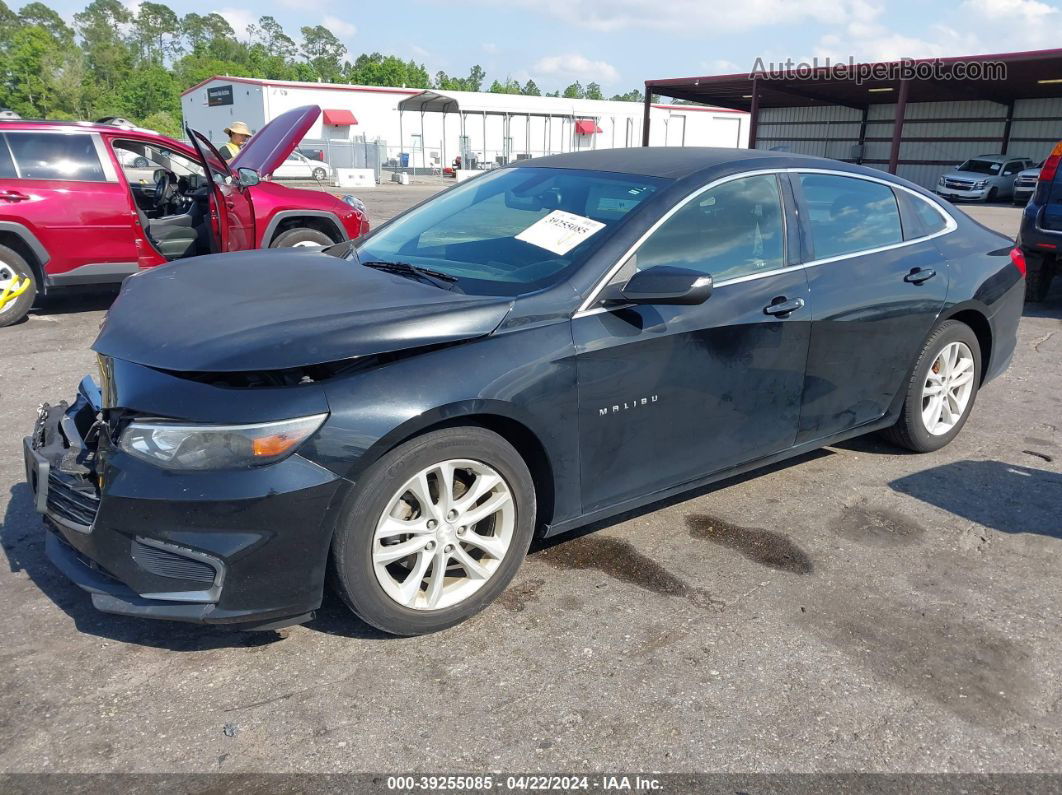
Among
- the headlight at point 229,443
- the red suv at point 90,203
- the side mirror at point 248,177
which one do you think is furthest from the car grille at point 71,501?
the side mirror at point 248,177

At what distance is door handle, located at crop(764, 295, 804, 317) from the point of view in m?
3.60

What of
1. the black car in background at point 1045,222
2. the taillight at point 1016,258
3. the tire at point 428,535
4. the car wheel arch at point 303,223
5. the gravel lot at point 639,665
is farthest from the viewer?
the black car in background at point 1045,222

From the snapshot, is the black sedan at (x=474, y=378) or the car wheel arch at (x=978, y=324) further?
the car wheel arch at (x=978, y=324)

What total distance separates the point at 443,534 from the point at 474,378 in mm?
545

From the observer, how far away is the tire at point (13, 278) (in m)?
7.37

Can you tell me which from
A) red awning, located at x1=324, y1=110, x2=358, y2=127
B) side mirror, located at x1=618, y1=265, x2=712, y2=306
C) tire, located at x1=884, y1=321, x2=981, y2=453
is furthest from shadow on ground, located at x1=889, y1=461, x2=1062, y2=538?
red awning, located at x1=324, y1=110, x2=358, y2=127

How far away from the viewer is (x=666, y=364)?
10.7 ft

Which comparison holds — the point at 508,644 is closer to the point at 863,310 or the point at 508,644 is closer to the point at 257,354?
the point at 257,354

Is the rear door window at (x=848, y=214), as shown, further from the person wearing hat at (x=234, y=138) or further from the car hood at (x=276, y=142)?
the person wearing hat at (x=234, y=138)

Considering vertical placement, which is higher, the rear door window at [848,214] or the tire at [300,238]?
the rear door window at [848,214]

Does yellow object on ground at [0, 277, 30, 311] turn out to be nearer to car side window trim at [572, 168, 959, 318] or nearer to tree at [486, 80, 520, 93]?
car side window trim at [572, 168, 959, 318]

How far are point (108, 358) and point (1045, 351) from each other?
7231mm

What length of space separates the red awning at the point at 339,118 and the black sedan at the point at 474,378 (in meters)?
47.0

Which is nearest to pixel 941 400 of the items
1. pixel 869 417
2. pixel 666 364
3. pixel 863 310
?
pixel 869 417
